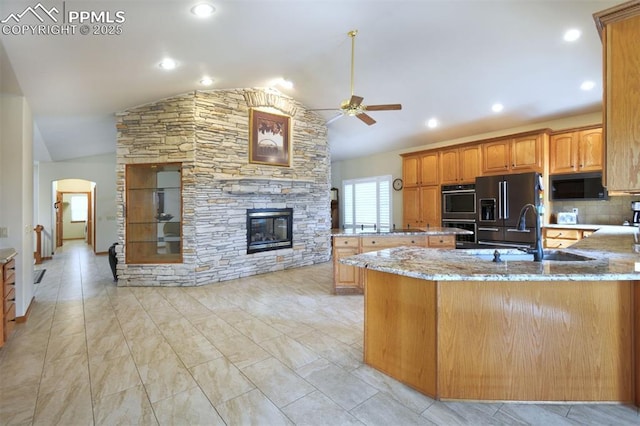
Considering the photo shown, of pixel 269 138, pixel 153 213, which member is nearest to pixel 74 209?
pixel 153 213

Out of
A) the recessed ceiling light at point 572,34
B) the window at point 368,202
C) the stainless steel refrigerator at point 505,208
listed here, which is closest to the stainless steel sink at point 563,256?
the recessed ceiling light at point 572,34

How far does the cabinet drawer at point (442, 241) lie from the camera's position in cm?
435

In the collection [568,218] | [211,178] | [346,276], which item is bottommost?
[346,276]

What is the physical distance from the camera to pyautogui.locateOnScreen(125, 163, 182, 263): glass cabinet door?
4.76 m

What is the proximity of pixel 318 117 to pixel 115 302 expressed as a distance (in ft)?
15.5

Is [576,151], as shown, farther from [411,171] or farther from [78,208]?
[78,208]

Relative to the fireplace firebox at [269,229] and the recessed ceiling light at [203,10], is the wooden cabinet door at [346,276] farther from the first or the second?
the recessed ceiling light at [203,10]

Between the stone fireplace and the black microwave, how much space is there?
4.21m

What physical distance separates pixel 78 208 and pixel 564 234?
15.2 m

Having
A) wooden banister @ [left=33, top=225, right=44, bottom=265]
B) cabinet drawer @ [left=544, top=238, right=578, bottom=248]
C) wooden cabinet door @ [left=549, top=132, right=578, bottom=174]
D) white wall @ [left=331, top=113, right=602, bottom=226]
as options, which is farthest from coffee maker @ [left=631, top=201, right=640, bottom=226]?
wooden banister @ [left=33, top=225, right=44, bottom=265]

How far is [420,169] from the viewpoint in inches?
255

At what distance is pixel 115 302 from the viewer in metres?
3.91

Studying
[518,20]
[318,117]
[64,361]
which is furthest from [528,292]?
[318,117]

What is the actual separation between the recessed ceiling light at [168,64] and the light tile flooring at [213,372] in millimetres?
2882
